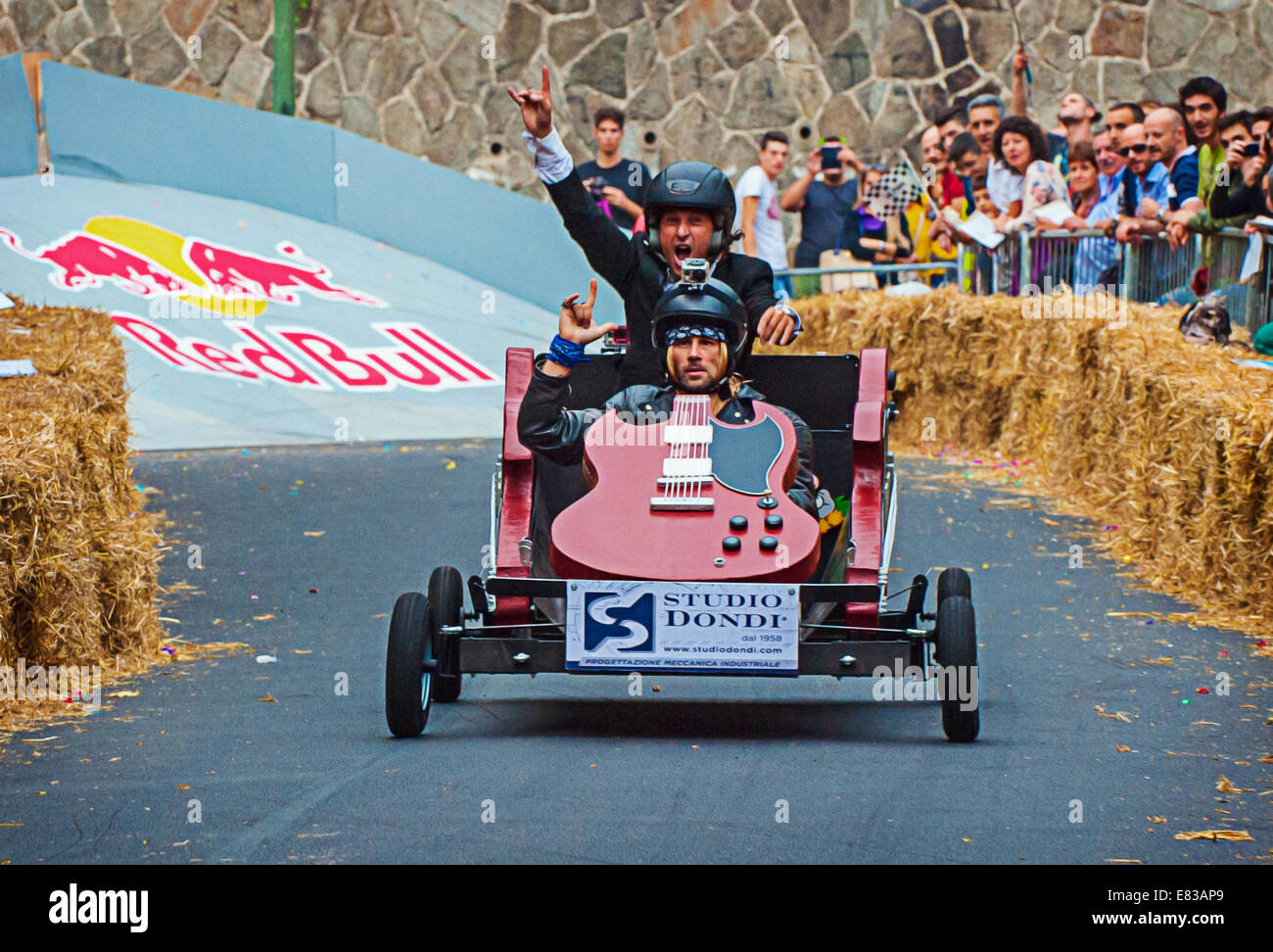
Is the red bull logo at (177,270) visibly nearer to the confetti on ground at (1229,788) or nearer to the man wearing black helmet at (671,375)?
the man wearing black helmet at (671,375)

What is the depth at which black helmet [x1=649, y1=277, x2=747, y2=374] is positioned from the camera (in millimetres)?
5969

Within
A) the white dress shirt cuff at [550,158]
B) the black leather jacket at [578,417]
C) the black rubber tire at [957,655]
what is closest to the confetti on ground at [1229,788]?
the black rubber tire at [957,655]

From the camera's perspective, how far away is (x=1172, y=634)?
24.6 feet

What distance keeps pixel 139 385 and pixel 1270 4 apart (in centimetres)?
1699

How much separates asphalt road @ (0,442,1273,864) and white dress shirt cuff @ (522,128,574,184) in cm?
185

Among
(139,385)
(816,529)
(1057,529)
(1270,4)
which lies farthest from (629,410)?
(1270,4)

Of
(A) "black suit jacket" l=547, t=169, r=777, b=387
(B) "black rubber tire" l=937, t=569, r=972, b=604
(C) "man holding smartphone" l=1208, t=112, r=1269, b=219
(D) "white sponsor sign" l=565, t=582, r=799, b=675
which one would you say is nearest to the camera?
(D) "white sponsor sign" l=565, t=582, r=799, b=675

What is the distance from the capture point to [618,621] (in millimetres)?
5543

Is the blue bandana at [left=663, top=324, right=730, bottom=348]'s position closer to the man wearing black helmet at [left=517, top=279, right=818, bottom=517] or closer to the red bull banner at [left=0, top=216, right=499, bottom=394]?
the man wearing black helmet at [left=517, top=279, right=818, bottom=517]

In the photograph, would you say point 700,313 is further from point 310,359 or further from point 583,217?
point 310,359

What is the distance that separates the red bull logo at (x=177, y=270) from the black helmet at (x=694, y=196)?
11.1 meters

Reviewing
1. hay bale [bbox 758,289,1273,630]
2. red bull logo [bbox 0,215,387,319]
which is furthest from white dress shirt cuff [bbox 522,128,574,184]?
red bull logo [bbox 0,215,387,319]

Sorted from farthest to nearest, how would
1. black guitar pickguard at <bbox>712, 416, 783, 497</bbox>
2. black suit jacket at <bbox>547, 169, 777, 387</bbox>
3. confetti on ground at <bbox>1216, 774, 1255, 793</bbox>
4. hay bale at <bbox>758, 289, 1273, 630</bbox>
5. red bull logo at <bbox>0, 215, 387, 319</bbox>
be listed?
red bull logo at <bbox>0, 215, 387, 319</bbox>
hay bale at <bbox>758, 289, 1273, 630</bbox>
black suit jacket at <bbox>547, 169, 777, 387</bbox>
black guitar pickguard at <bbox>712, 416, 783, 497</bbox>
confetti on ground at <bbox>1216, 774, 1255, 793</bbox>
